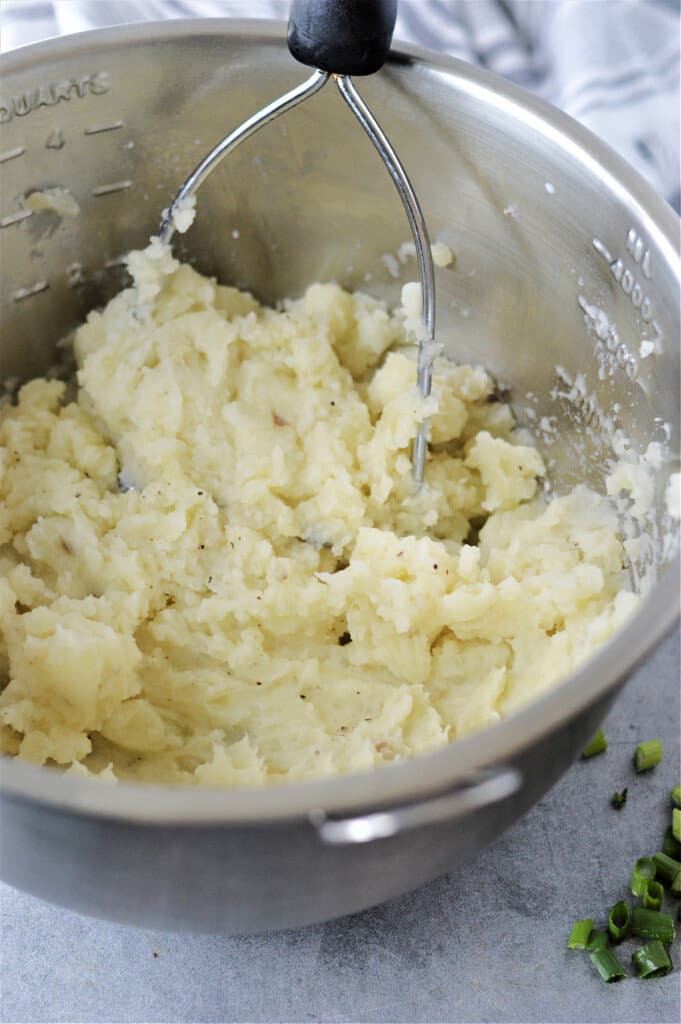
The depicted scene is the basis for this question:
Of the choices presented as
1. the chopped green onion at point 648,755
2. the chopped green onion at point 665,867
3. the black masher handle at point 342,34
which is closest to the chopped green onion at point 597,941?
the chopped green onion at point 665,867

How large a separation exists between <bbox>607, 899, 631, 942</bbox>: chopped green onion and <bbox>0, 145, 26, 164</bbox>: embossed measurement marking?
1.35 metres

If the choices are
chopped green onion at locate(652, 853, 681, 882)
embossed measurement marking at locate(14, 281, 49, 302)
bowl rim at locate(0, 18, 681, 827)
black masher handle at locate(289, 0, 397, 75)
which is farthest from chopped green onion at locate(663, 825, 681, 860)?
embossed measurement marking at locate(14, 281, 49, 302)

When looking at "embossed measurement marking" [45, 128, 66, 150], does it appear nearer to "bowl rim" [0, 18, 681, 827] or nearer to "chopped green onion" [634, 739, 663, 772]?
"bowl rim" [0, 18, 681, 827]

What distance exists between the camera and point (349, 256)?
1813mm

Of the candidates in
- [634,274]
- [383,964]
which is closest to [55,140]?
[634,274]

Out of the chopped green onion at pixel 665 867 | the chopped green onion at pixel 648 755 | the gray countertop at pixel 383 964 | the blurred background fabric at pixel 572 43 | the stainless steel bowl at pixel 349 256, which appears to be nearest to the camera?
the stainless steel bowl at pixel 349 256

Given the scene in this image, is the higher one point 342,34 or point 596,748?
point 342,34

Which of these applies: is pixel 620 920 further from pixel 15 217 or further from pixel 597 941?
pixel 15 217

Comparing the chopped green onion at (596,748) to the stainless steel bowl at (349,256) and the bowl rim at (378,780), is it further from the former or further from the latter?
the bowl rim at (378,780)

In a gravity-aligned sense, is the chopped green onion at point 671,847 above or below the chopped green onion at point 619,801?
below

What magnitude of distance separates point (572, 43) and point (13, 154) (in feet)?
3.89

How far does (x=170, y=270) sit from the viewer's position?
5.59ft

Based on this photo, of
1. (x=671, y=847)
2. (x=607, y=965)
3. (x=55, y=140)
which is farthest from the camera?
(x=55, y=140)

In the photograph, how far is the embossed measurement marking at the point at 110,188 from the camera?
5.51 ft
